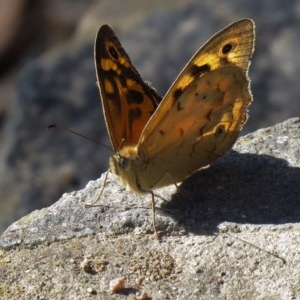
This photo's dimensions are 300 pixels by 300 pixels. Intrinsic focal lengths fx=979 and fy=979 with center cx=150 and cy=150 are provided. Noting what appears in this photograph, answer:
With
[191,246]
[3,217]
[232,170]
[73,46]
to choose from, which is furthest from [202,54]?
[73,46]

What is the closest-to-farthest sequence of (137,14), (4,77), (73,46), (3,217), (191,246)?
1. (191,246)
2. (3,217)
3. (73,46)
4. (137,14)
5. (4,77)

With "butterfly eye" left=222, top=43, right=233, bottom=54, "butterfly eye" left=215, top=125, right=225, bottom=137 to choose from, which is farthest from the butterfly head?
"butterfly eye" left=222, top=43, right=233, bottom=54

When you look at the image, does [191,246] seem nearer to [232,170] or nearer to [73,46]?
[232,170]

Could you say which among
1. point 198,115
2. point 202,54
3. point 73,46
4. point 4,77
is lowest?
point 4,77

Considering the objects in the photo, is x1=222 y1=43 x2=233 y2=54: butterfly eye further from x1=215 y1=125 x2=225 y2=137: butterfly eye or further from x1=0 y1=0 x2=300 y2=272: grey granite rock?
x1=0 y1=0 x2=300 y2=272: grey granite rock

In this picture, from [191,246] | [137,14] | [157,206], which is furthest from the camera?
[137,14]

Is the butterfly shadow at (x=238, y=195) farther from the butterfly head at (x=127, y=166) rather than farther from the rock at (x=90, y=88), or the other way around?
the rock at (x=90, y=88)

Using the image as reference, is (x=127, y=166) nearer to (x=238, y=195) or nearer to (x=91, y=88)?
(x=238, y=195)

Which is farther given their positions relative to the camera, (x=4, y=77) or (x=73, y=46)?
(x=4, y=77)
